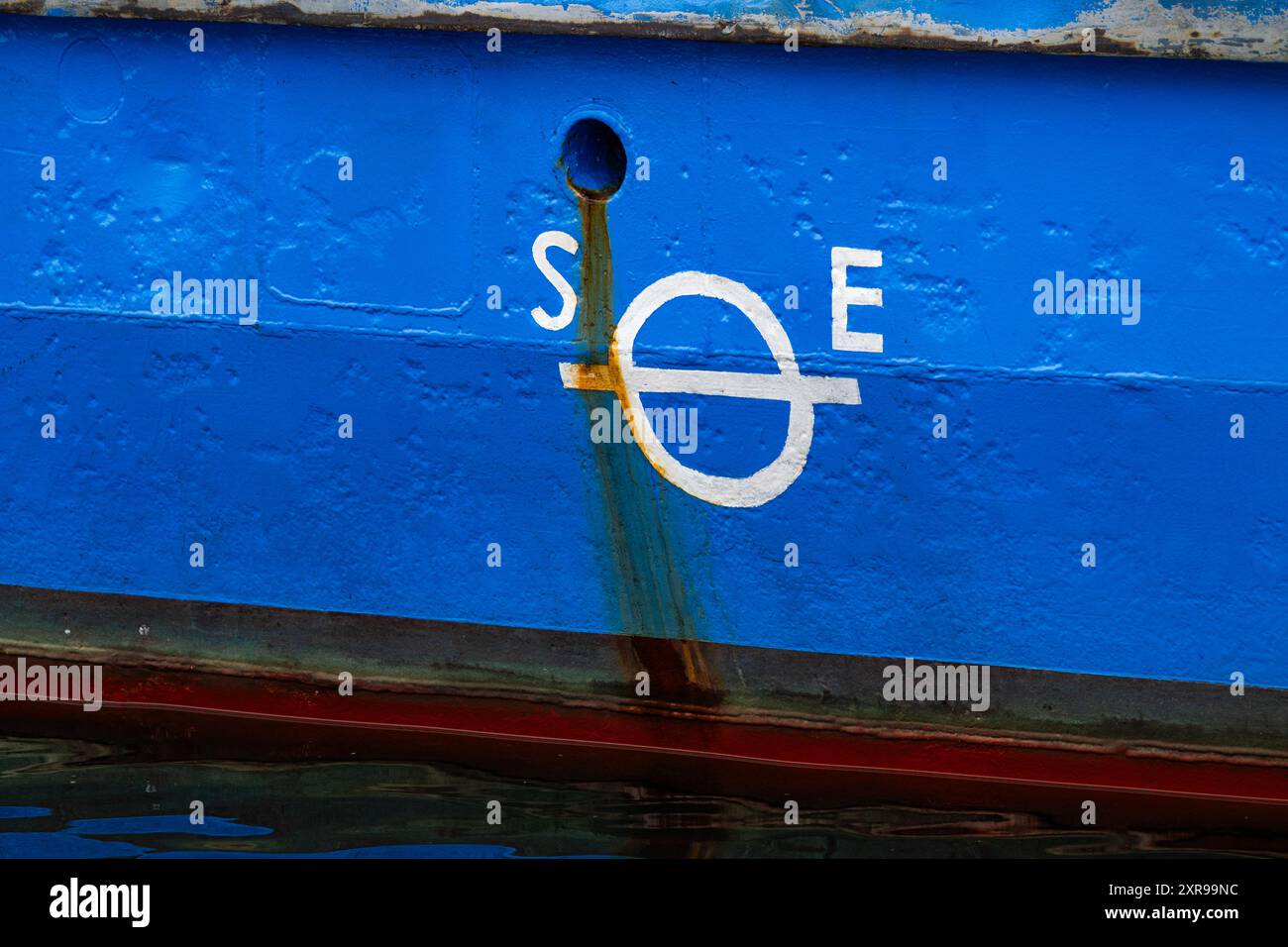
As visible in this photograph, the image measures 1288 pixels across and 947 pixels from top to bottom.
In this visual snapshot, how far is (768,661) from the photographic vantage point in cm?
419

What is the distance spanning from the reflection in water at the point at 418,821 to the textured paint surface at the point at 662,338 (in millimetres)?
490

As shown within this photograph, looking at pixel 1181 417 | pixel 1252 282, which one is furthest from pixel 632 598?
pixel 1252 282

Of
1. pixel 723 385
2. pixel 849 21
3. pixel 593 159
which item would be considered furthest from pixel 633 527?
pixel 849 21

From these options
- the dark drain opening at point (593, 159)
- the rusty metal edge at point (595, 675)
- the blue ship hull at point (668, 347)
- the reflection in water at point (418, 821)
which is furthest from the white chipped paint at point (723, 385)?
the reflection in water at point (418, 821)

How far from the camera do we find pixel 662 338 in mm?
3916

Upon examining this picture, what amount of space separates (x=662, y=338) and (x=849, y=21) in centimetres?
90

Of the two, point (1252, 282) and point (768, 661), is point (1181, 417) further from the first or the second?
point (768, 661)

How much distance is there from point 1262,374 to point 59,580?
3.30 m

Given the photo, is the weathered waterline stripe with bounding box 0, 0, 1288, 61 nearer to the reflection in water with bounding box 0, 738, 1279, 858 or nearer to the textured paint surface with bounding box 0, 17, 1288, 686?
the textured paint surface with bounding box 0, 17, 1288, 686

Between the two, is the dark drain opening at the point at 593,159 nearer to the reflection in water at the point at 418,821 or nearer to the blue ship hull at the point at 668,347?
the blue ship hull at the point at 668,347

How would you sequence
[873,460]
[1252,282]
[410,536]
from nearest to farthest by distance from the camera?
[1252,282] → [873,460] → [410,536]

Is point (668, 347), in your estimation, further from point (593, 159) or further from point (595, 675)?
point (595, 675)

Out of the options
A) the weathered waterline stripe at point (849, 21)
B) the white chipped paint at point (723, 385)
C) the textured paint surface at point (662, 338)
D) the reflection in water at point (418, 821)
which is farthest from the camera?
the reflection in water at point (418, 821)

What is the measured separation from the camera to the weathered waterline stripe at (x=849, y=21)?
137 inches
